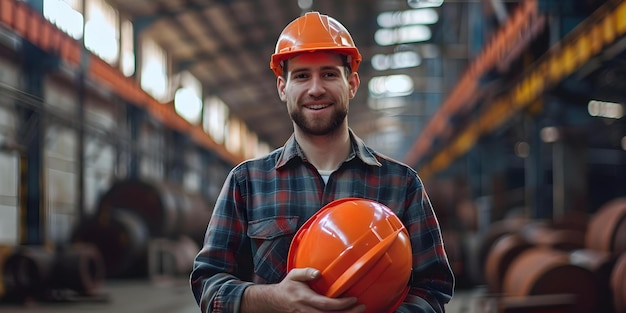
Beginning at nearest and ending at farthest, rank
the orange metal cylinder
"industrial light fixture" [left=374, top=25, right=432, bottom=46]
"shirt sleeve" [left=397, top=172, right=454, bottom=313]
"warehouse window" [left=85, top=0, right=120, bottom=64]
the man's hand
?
the man's hand < "shirt sleeve" [left=397, top=172, right=454, bottom=313] < the orange metal cylinder < "warehouse window" [left=85, top=0, right=120, bottom=64] < "industrial light fixture" [left=374, top=25, right=432, bottom=46]

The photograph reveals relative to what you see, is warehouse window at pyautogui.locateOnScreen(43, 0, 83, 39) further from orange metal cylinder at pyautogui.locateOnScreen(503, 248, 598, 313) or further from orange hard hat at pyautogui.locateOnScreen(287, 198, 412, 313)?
orange hard hat at pyautogui.locateOnScreen(287, 198, 412, 313)

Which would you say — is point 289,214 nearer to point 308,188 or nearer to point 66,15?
point 308,188

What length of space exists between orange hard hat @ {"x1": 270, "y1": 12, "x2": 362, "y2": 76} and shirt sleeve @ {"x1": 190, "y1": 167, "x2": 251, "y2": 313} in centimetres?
36

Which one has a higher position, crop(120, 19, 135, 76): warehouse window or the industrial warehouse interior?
crop(120, 19, 135, 76): warehouse window

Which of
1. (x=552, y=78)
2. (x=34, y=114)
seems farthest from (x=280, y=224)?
(x=34, y=114)

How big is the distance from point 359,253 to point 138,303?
869cm

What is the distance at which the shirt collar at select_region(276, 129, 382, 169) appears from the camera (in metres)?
2.05

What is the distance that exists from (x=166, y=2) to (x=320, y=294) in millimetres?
17580

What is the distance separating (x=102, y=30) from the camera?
1669 cm

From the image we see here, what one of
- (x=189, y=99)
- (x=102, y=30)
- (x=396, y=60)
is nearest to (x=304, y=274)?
(x=102, y=30)

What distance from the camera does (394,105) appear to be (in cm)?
3825

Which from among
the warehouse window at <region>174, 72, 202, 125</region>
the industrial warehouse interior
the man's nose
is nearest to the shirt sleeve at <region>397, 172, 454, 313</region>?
the man's nose

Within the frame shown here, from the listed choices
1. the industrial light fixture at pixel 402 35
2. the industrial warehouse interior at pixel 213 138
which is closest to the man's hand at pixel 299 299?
the industrial warehouse interior at pixel 213 138

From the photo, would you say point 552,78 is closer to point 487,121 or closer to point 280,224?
point 487,121
